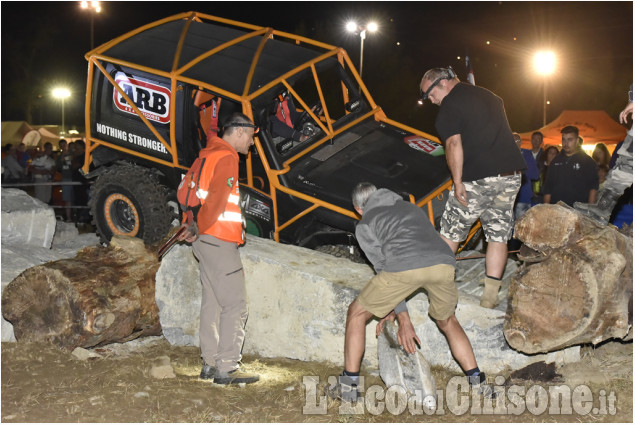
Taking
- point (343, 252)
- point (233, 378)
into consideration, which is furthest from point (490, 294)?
point (233, 378)

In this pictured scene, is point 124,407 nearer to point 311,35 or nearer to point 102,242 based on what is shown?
point 102,242

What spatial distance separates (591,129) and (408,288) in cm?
1603

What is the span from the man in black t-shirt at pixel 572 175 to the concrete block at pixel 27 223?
5.71 meters

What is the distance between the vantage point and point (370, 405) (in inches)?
190

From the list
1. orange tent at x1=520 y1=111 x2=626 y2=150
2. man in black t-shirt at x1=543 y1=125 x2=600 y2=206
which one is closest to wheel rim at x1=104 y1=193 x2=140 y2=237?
man in black t-shirt at x1=543 y1=125 x2=600 y2=206

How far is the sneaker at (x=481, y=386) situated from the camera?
15.8 feet

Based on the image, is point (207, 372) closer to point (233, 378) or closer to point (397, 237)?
point (233, 378)

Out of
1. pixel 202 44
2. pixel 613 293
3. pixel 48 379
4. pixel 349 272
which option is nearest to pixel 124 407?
pixel 48 379

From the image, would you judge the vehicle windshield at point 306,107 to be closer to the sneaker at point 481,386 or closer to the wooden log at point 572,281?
the wooden log at point 572,281

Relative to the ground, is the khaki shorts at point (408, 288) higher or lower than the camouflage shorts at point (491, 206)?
lower

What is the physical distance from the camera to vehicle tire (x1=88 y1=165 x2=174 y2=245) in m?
7.45

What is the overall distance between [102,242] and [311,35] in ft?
112

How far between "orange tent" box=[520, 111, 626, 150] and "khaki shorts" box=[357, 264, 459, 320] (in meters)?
15.2

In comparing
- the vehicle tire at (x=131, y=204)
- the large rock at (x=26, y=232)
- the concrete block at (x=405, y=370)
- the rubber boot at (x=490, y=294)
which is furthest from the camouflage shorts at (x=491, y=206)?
the large rock at (x=26, y=232)
